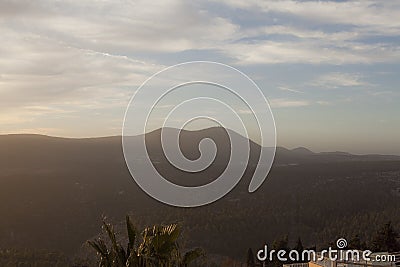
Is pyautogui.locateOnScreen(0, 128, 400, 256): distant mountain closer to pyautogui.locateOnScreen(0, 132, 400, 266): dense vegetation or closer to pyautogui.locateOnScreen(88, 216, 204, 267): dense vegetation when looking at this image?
pyautogui.locateOnScreen(0, 132, 400, 266): dense vegetation

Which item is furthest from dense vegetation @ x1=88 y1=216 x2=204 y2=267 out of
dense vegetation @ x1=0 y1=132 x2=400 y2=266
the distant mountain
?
dense vegetation @ x1=0 y1=132 x2=400 y2=266

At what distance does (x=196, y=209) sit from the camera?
205 feet

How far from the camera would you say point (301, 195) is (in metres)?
68.0

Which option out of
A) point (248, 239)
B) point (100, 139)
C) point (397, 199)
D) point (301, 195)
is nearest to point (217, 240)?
point (248, 239)

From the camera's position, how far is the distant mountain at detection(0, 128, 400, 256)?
171 feet

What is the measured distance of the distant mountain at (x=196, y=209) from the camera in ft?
171

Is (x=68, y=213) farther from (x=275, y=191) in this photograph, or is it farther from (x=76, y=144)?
(x=76, y=144)

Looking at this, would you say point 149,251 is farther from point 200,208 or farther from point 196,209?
point 200,208

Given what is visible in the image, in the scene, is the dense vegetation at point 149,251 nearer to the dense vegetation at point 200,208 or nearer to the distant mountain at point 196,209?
the distant mountain at point 196,209

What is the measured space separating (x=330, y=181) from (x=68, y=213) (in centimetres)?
3959

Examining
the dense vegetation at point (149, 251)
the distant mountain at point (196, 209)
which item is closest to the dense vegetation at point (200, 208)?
the distant mountain at point (196, 209)

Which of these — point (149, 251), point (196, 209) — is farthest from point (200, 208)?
point (149, 251)

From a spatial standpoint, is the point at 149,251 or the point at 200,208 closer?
the point at 149,251

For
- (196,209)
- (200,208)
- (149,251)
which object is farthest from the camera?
(200,208)
